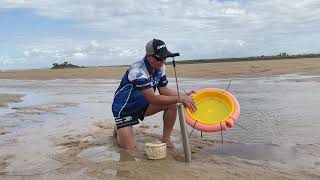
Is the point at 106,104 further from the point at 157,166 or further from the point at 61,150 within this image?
the point at 157,166

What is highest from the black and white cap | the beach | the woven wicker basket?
the black and white cap

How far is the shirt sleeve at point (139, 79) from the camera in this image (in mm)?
6641

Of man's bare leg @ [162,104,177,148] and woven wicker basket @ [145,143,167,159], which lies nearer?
woven wicker basket @ [145,143,167,159]

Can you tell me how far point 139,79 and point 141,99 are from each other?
0.82 meters

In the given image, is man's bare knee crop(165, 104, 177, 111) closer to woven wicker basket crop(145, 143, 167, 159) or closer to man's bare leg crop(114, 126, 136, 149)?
man's bare leg crop(114, 126, 136, 149)

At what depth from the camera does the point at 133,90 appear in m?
7.27

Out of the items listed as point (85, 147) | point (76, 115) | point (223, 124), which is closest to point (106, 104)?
point (76, 115)

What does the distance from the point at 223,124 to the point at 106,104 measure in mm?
7478

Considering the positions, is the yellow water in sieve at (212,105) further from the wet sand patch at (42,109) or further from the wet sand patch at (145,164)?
the wet sand patch at (42,109)

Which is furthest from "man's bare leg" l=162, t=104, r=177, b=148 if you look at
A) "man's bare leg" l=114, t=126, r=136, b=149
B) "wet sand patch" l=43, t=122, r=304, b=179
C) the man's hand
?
the man's hand

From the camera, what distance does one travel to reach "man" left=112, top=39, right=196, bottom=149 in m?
6.70

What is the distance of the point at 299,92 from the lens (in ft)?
48.2

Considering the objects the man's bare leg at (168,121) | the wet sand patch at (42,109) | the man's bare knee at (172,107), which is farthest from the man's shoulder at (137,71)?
the wet sand patch at (42,109)

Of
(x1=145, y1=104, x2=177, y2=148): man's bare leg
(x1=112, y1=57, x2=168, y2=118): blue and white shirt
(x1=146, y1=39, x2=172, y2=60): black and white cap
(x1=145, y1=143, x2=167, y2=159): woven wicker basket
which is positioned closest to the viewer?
(x1=145, y1=143, x2=167, y2=159): woven wicker basket
